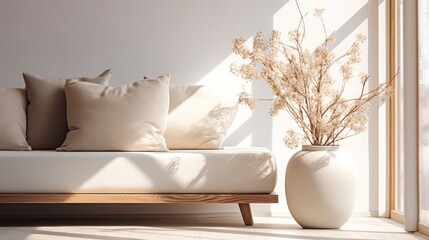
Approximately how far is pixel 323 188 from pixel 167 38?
1657mm

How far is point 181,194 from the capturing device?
13.2 ft

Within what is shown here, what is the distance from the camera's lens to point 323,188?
13.1 ft

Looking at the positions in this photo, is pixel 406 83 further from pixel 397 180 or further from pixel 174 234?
pixel 174 234

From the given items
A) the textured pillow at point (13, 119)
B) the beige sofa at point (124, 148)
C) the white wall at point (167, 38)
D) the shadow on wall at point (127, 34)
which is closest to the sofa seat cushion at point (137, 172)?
the beige sofa at point (124, 148)

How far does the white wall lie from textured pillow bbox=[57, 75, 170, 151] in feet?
1.88

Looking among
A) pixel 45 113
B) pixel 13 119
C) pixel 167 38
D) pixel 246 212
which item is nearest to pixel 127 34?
pixel 167 38

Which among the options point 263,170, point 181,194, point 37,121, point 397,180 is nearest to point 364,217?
point 397,180

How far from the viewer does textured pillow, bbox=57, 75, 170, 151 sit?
4195 millimetres

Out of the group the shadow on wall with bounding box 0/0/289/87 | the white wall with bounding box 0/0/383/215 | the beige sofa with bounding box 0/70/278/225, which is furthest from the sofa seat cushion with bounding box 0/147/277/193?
the shadow on wall with bounding box 0/0/289/87

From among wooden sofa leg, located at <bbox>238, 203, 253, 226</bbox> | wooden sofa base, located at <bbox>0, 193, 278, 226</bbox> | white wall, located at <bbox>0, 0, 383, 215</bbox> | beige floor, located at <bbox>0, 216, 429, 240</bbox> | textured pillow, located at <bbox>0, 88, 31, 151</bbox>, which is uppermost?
white wall, located at <bbox>0, 0, 383, 215</bbox>

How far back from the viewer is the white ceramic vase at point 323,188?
4.01 meters

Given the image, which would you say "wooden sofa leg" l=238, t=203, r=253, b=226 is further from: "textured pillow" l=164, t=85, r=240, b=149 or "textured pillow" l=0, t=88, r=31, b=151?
"textured pillow" l=0, t=88, r=31, b=151

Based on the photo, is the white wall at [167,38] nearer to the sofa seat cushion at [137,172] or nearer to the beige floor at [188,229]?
the beige floor at [188,229]

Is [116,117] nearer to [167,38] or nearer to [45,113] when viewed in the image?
[45,113]
